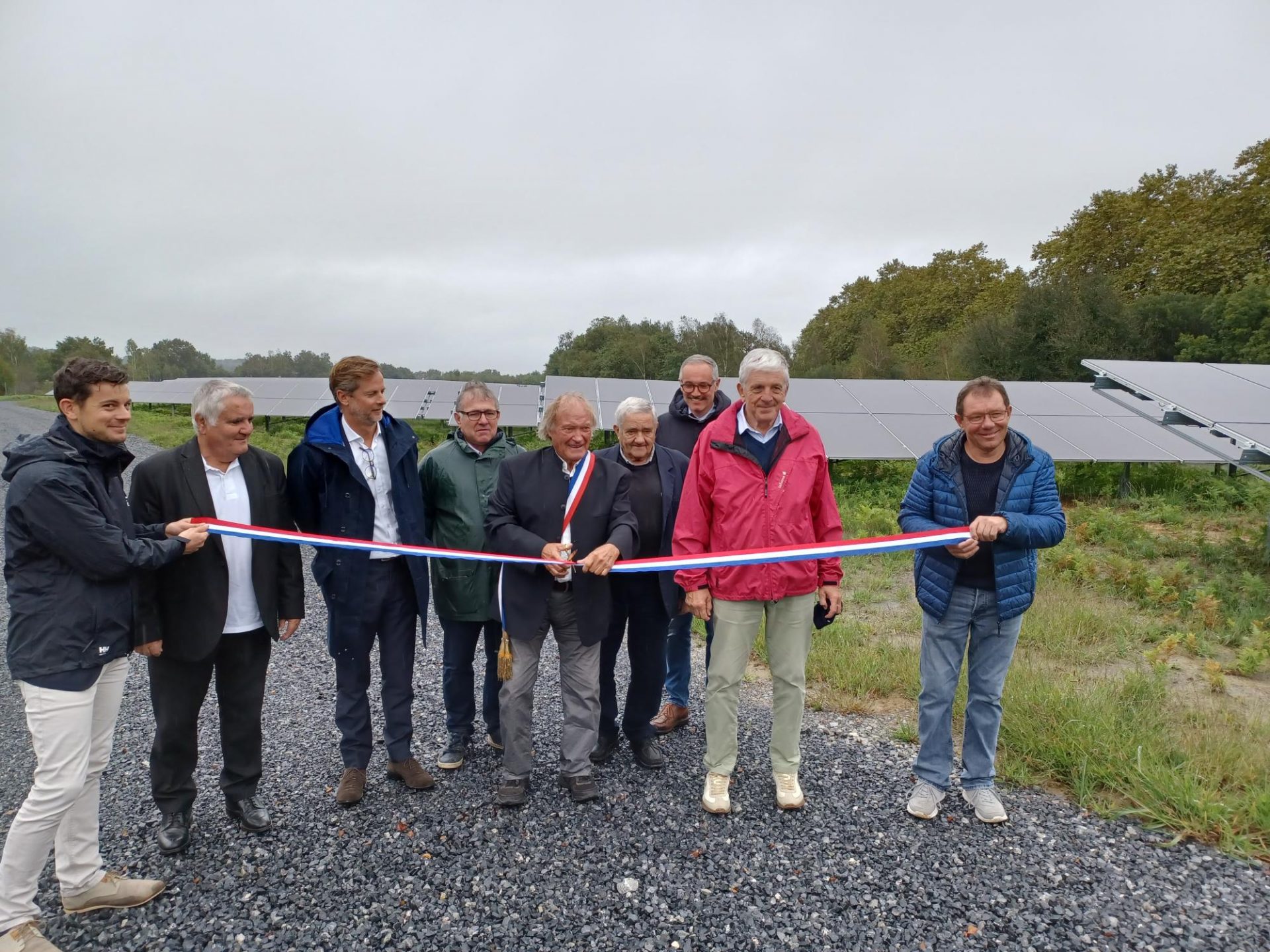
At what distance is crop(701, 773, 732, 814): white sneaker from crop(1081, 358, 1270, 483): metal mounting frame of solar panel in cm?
567

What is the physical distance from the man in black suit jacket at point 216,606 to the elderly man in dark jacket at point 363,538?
0.17 m

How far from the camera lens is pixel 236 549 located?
3346 millimetres

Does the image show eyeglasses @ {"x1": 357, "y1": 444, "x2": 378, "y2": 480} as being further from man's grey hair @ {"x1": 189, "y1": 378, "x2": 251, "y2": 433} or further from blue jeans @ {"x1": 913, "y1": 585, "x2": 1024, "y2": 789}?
blue jeans @ {"x1": 913, "y1": 585, "x2": 1024, "y2": 789}

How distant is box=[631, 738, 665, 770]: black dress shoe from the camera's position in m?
4.14

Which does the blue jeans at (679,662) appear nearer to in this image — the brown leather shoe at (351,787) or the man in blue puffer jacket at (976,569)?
the man in blue puffer jacket at (976,569)

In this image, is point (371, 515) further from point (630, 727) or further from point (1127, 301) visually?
point (1127, 301)

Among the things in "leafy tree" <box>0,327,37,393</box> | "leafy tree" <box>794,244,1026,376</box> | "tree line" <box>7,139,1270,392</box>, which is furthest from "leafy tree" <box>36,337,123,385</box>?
"leafy tree" <box>794,244,1026,376</box>

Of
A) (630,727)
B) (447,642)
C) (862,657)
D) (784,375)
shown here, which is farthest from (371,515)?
(862,657)

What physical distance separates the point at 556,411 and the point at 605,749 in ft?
6.52

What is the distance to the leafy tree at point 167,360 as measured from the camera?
8219 cm

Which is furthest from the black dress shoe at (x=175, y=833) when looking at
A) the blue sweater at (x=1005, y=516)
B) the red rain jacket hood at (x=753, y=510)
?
the blue sweater at (x=1005, y=516)

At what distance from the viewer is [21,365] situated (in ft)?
283

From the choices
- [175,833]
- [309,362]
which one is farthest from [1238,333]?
[309,362]

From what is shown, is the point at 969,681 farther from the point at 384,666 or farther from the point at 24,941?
the point at 24,941
